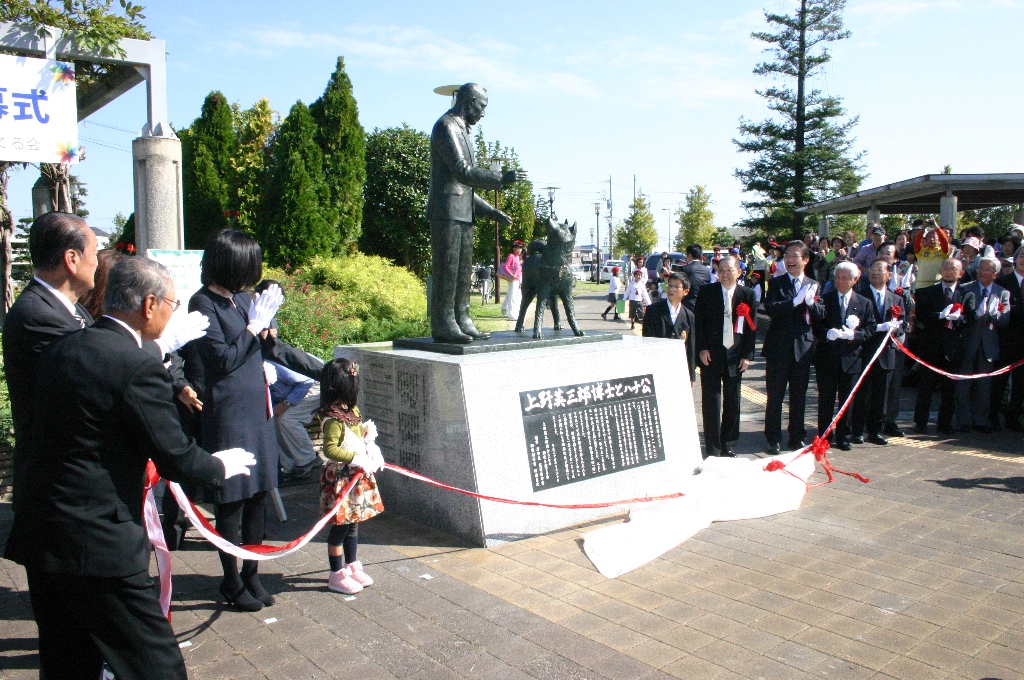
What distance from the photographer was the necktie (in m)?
7.35

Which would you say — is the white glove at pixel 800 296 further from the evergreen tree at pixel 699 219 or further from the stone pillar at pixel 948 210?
the evergreen tree at pixel 699 219

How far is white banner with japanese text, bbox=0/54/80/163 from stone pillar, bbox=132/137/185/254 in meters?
0.84

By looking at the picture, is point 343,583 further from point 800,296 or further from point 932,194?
point 932,194

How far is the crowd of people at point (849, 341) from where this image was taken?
743cm

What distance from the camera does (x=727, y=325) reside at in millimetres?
7387

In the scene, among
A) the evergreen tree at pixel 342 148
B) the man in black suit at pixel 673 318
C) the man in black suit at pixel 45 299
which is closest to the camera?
the man in black suit at pixel 45 299

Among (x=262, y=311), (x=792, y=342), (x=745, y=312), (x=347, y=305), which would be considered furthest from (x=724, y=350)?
(x=347, y=305)

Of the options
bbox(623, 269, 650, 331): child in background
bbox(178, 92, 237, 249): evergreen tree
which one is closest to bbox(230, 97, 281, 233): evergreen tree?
bbox(178, 92, 237, 249): evergreen tree

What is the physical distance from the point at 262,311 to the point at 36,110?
6464mm

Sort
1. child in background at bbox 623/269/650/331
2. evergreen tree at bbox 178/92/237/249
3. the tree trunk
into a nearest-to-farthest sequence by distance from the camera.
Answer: child in background at bbox 623/269/650/331 → evergreen tree at bbox 178/92/237/249 → the tree trunk

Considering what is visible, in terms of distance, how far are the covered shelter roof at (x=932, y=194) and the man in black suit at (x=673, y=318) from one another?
30.8 feet

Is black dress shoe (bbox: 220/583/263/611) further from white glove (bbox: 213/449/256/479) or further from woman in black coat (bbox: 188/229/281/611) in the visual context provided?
white glove (bbox: 213/449/256/479)

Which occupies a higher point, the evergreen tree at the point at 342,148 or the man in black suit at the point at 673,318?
the evergreen tree at the point at 342,148

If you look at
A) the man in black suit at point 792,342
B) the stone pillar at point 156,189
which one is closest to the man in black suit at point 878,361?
the man in black suit at point 792,342
